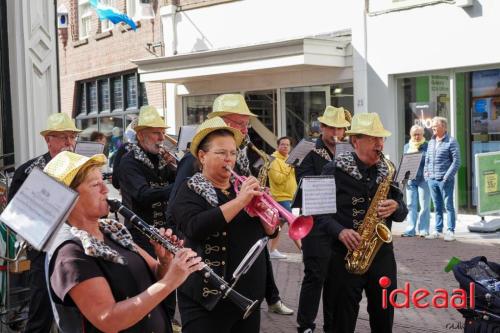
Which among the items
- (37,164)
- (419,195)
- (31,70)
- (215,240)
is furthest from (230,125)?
(419,195)

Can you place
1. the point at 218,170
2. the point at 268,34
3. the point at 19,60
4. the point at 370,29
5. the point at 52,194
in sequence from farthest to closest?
the point at 268,34 → the point at 370,29 → the point at 19,60 → the point at 218,170 → the point at 52,194

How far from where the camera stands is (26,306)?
6.02 meters

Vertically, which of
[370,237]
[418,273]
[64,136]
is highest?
[64,136]

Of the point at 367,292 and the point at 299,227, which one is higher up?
the point at 299,227

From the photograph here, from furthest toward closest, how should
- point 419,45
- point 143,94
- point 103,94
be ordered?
point 103,94 < point 143,94 < point 419,45

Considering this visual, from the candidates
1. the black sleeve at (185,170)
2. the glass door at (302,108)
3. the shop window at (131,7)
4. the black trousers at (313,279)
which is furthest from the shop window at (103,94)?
the black sleeve at (185,170)

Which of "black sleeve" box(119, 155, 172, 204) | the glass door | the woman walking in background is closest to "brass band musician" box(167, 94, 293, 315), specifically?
"black sleeve" box(119, 155, 172, 204)

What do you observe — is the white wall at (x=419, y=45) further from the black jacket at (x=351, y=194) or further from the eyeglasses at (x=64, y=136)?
the eyeglasses at (x=64, y=136)

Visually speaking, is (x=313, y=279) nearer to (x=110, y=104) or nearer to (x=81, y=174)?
(x=81, y=174)

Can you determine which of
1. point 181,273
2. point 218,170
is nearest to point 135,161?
point 218,170

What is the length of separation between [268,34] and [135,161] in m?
10.7

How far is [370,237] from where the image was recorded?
4742mm

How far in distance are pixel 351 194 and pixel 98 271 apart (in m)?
2.47

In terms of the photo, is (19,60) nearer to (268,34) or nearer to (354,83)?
(354,83)
